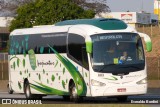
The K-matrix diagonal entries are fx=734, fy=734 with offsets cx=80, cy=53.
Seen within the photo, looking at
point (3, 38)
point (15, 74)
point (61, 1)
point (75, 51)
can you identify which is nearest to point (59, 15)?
point (61, 1)

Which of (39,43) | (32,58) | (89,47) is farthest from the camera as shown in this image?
(32,58)

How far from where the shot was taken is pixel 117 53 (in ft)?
94.1

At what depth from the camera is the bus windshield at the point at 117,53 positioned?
28562mm

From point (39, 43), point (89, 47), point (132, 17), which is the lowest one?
point (132, 17)

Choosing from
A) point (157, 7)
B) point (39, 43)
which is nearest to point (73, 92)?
point (39, 43)

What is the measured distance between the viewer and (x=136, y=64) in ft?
94.8

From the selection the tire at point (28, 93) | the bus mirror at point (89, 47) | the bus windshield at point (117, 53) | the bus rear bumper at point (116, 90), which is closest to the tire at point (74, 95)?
the bus rear bumper at point (116, 90)

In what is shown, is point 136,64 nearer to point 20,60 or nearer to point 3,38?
point 20,60

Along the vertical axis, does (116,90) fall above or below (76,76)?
below

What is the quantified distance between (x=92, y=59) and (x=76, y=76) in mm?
1541

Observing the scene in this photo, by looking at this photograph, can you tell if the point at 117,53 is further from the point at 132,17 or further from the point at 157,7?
the point at 157,7

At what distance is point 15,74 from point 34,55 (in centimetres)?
247

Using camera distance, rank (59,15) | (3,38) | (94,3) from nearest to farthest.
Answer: (59,15) < (94,3) < (3,38)

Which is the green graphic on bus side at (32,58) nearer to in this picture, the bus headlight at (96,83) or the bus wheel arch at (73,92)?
the bus wheel arch at (73,92)
